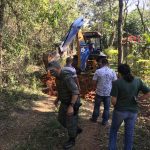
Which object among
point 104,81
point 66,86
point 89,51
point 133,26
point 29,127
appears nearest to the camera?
point 66,86

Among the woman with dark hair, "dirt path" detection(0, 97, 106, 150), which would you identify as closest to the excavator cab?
"dirt path" detection(0, 97, 106, 150)

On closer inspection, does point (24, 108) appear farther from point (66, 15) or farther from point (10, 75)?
point (66, 15)

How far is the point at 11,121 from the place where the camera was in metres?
9.20

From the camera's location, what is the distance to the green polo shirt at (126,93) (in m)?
6.59

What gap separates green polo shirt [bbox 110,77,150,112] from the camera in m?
6.59

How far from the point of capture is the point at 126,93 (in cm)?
661

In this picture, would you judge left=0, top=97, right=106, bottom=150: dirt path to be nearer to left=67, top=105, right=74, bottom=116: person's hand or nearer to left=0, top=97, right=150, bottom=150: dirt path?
left=0, top=97, right=150, bottom=150: dirt path

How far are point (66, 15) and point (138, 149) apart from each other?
1263 cm

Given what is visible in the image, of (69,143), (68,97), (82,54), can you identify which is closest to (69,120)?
(68,97)

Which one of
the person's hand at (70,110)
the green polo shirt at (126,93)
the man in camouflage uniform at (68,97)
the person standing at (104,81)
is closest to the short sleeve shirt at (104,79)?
the person standing at (104,81)

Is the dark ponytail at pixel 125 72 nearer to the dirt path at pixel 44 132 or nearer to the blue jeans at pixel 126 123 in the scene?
the blue jeans at pixel 126 123

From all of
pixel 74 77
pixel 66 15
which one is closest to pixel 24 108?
pixel 74 77

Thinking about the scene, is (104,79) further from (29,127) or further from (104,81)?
(29,127)

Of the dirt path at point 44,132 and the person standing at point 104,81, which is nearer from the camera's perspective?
the dirt path at point 44,132
